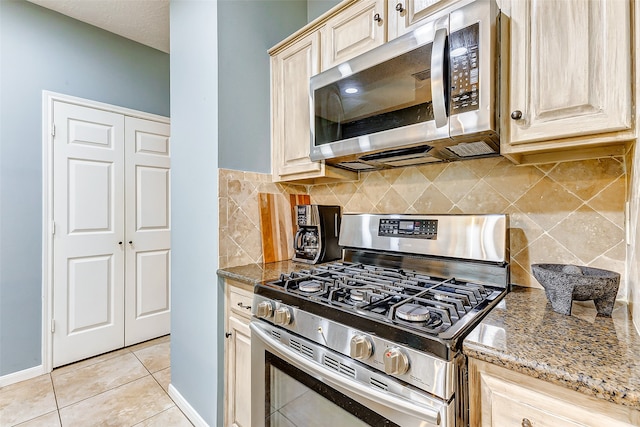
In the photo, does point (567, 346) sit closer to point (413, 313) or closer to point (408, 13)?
point (413, 313)

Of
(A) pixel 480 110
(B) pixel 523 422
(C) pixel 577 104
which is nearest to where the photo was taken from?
(B) pixel 523 422

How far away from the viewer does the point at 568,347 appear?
68cm

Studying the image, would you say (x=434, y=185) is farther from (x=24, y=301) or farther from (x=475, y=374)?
(x=24, y=301)

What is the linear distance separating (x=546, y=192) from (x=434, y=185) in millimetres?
450

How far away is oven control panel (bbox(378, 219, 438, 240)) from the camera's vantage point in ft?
4.41

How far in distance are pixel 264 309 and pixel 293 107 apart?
1.12 meters

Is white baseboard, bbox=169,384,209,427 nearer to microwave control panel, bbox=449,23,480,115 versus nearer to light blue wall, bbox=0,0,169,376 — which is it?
light blue wall, bbox=0,0,169,376

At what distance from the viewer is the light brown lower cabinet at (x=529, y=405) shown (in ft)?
1.91

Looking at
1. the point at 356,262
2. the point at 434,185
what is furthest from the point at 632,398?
the point at 356,262

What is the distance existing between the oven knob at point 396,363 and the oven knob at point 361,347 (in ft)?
0.21

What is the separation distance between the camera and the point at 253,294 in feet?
4.50

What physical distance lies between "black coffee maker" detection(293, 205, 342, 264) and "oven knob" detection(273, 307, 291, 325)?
56cm

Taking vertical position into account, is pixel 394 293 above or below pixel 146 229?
below

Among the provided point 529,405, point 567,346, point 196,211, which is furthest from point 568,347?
point 196,211
